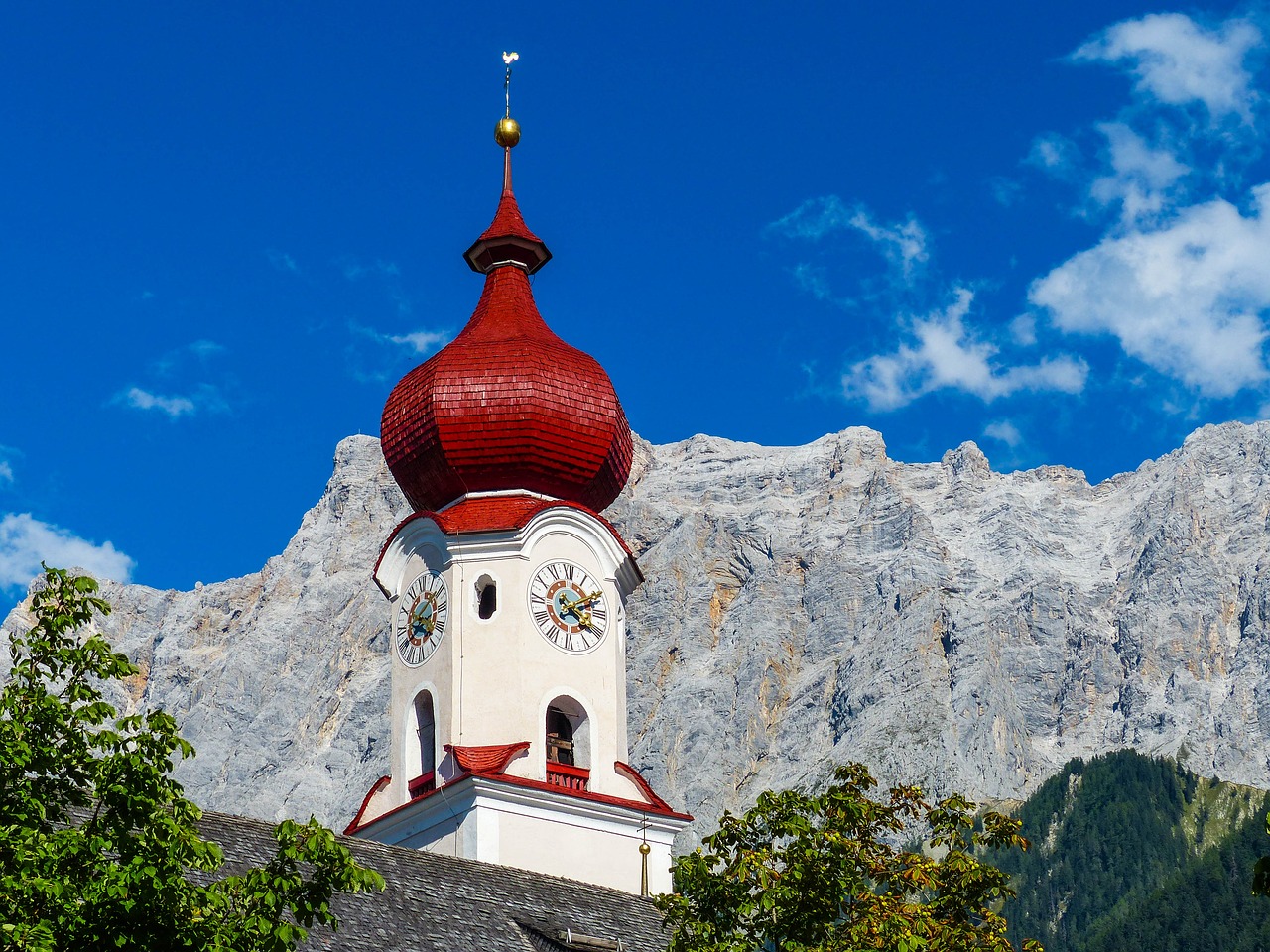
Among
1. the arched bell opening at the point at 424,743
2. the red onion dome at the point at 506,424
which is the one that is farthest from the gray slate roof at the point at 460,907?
the red onion dome at the point at 506,424

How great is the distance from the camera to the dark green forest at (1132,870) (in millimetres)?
154000

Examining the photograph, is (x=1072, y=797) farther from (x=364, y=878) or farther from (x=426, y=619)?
(x=364, y=878)

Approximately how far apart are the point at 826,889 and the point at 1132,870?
165 metres

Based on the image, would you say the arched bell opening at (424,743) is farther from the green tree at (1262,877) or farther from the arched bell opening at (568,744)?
the green tree at (1262,877)

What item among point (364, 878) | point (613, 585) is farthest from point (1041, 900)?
point (364, 878)

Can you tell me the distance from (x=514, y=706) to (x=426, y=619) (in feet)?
7.91

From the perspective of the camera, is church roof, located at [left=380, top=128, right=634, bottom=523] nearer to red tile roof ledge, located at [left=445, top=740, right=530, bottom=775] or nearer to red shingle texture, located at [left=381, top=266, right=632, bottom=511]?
red shingle texture, located at [left=381, top=266, right=632, bottom=511]

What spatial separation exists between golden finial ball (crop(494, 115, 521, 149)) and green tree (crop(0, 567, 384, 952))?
26689 millimetres

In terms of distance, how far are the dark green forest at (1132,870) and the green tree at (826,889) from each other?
392ft

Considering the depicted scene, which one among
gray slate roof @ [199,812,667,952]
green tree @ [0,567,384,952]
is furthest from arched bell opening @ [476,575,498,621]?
green tree @ [0,567,384,952]

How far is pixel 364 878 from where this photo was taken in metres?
16.6

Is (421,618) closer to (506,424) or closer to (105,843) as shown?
(506,424)

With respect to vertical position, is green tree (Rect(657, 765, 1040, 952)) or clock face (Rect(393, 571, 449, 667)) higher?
clock face (Rect(393, 571, 449, 667))

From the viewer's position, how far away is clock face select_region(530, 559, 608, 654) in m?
36.9
